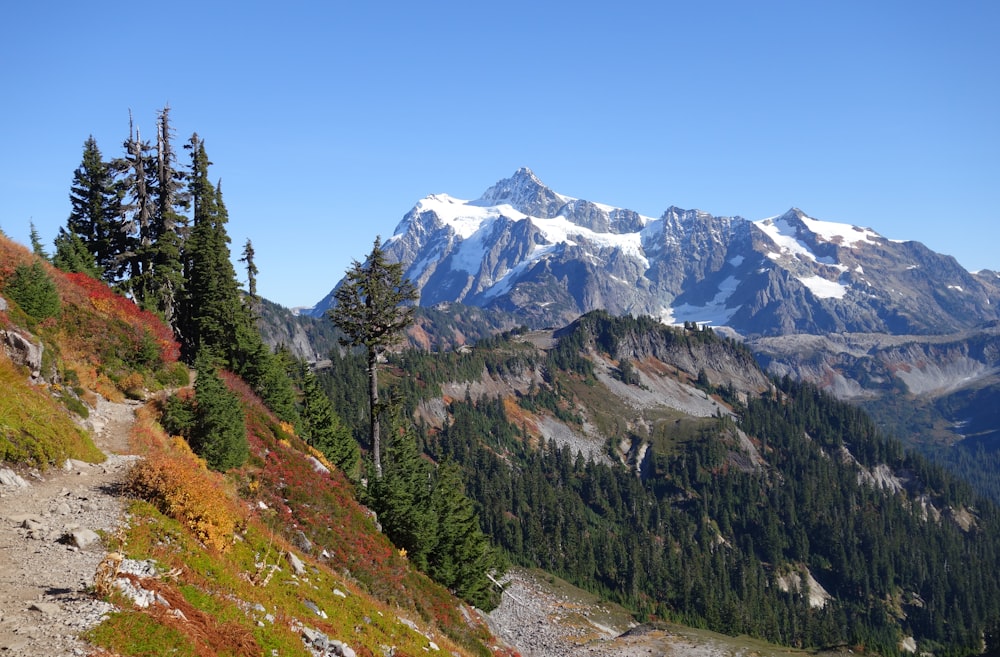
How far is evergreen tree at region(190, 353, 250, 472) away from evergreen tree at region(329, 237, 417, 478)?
10457mm

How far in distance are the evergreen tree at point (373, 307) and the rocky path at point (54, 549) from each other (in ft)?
54.3

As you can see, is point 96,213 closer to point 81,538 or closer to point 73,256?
point 73,256

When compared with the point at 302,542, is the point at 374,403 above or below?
above

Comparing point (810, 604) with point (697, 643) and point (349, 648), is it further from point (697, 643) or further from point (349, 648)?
point (349, 648)

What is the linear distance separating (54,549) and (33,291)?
1856 cm

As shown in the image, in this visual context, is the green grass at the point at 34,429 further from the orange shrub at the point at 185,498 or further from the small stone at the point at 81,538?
the small stone at the point at 81,538

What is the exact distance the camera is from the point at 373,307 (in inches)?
1449

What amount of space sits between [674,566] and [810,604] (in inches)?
2002

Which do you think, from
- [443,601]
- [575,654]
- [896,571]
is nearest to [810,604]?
[896,571]

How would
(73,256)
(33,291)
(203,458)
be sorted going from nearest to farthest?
(203,458)
(33,291)
(73,256)

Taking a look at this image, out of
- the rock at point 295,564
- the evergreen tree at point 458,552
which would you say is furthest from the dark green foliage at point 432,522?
the rock at point 295,564

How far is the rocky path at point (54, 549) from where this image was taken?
1073cm

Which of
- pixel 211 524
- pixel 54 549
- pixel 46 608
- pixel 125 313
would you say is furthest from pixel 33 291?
pixel 46 608

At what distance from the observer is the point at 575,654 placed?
5103cm
